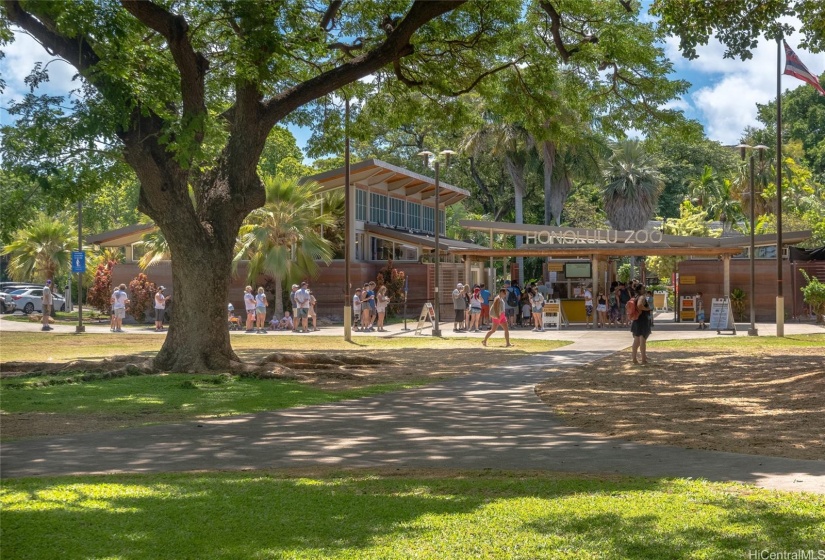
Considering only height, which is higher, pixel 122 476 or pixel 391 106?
pixel 391 106

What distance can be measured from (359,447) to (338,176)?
31883 millimetres

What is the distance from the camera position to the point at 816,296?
3528 centimetres

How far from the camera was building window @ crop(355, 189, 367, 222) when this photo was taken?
43.1m

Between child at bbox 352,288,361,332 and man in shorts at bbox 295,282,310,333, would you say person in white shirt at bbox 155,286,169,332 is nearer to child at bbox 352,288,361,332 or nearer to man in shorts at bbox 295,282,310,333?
man in shorts at bbox 295,282,310,333

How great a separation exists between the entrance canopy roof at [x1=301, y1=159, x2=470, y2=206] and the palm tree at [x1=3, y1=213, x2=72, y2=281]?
66.6 ft

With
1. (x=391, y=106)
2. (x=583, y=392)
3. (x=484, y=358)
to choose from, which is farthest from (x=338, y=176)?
Answer: (x=583, y=392)

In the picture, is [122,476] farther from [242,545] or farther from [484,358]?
[484,358]

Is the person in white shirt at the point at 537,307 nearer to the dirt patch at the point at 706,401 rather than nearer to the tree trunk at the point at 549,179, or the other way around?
the dirt patch at the point at 706,401

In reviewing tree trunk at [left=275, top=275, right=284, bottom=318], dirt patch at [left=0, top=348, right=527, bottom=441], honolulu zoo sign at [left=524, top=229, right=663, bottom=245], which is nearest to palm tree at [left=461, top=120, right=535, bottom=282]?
honolulu zoo sign at [left=524, top=229, right=663, bottom=245]

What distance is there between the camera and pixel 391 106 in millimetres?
24625

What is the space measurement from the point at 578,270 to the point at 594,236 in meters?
4.26

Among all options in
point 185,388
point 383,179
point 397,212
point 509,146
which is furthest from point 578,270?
point 185,388

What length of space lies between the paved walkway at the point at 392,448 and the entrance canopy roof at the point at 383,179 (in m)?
27.3

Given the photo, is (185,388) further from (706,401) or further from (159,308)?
(159,308)
